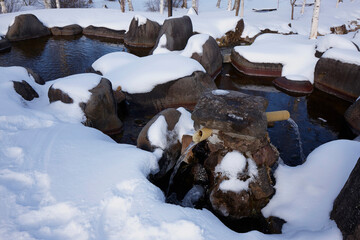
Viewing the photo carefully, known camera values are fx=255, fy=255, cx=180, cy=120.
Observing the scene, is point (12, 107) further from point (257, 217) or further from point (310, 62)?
point (310, 62)

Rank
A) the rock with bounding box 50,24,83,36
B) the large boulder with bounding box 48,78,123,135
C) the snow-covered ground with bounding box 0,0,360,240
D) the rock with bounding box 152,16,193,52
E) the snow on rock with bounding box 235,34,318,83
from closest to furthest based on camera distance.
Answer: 1. the snow-covered ground with bounding box 0,0,360,240
2. the large boulder with bounding box 48,78,123,135
3. the snow on rock with bounding box 235,34,318,83
4. the rock with bounding box 152,16,193,52
5. the rock with bounding box 50,24,83,36

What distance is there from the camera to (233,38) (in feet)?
55.5

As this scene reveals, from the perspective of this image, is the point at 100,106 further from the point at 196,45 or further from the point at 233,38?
the point at 233,38

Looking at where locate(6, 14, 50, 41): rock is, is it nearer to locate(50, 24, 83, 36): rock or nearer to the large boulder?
locate(50, 24, 83, 36): rock

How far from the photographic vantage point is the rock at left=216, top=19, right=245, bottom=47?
53.6 feet

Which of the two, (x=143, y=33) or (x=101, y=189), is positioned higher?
(x=143, y=33)

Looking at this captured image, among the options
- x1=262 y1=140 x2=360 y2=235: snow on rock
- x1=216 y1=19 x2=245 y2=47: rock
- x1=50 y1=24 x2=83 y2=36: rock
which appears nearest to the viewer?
x1=262 y1=140 x2=360 y2=235: snow on rock

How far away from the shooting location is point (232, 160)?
457 cm

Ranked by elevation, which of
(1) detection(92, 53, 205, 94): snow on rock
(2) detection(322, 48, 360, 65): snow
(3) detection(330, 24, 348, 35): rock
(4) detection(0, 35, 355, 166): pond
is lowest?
(4) detection(0, 35, 355, 166): pond

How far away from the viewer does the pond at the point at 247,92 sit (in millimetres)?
7051

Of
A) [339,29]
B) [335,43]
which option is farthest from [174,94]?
[339,29]

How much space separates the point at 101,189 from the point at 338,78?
31.8 feet

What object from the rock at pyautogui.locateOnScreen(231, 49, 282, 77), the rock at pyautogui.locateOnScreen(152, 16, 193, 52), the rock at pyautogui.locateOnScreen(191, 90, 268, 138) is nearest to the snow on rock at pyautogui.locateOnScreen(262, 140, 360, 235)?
the rock at pyautogui.locateOnScreen(191, 90, 268, 138)

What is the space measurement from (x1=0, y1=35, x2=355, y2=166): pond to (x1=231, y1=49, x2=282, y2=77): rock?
37 centimetres
